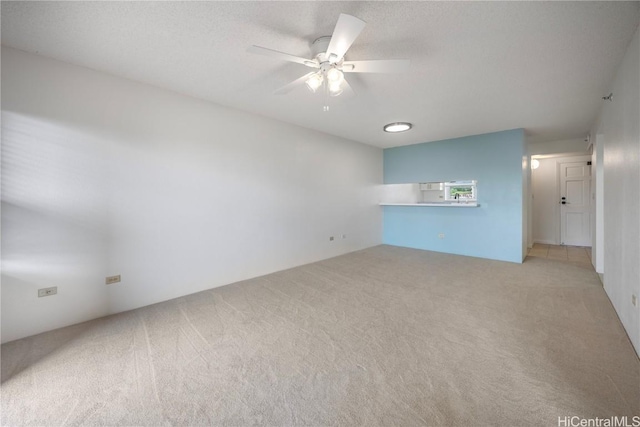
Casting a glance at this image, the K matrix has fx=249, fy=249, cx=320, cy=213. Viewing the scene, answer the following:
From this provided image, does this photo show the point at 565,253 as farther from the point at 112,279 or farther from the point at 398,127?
the point at 112,279

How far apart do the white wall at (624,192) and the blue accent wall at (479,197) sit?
172 centimetres

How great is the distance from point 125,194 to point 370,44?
2778 mm

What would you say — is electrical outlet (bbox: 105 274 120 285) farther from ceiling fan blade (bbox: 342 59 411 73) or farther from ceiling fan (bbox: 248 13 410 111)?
ceiling fan blade (bbox: 342 59 411 73)

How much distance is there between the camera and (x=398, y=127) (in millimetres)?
4199

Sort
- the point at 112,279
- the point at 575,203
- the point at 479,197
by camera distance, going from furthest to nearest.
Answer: the point at 575,203 → the point at 479,197 → the point at 112,279

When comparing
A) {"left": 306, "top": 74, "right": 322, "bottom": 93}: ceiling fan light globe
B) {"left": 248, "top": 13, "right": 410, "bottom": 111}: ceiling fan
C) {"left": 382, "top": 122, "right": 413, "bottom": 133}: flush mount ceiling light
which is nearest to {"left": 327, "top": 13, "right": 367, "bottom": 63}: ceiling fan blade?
{"left": 248, "top": 13, "right": 410, "bottom": 111}: ceiling fan

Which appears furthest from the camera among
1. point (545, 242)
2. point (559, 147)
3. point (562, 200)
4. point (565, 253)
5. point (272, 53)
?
point (545, 242)

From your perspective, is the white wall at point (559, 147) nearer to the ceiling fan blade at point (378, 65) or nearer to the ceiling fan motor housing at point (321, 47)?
the ceiling fan blade at point (378, 65)

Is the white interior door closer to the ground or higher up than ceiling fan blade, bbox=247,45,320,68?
closer to the ground

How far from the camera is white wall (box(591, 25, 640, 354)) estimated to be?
185 centimetres

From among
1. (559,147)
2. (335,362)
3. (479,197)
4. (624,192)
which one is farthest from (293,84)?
(559,147)

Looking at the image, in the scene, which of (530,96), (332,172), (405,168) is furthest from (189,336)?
(405,168)

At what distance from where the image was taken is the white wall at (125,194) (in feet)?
6.99

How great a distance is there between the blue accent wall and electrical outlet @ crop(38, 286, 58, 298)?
568 cm
